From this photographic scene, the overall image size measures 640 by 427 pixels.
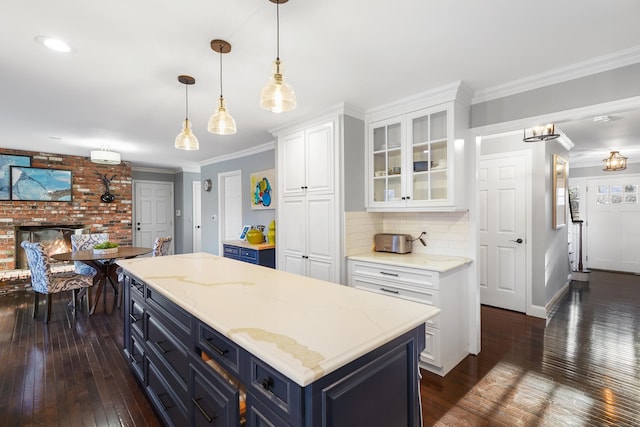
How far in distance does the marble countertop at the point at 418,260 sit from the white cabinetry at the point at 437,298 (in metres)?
0.04

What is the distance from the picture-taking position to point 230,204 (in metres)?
5.75

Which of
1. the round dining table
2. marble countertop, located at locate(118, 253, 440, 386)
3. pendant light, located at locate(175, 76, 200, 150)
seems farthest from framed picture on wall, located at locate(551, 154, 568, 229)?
the round dining table

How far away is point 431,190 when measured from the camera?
2.76 metres

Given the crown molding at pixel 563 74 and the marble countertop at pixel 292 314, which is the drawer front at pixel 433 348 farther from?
the crown molding at pixel 563 74

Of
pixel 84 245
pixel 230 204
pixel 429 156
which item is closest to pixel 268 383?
pixel 429 156

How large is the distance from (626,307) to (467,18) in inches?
178

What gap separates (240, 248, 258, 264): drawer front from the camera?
389 centimetres

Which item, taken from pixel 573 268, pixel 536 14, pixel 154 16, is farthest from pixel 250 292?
pixel 573 268

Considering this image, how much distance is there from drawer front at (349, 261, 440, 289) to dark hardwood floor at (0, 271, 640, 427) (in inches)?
28.8

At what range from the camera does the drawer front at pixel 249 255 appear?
3889mm

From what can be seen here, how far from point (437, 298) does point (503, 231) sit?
86.8 inches

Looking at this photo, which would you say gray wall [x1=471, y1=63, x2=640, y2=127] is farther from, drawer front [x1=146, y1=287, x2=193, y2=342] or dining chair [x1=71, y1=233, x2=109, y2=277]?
dining chair [x1=71, y1=233, x2=109, y2=277]

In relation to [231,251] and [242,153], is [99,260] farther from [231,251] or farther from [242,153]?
[242,153]

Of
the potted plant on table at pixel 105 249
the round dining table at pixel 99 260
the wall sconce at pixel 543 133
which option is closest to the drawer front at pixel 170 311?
the round dining table at pixel 99 260
